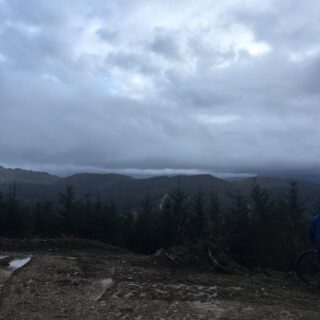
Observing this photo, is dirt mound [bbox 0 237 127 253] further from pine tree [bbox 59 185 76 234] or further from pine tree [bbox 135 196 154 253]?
pine tree [bbox 59 185 76 234]

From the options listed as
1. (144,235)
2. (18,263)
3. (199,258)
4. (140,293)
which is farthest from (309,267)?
(144,235)

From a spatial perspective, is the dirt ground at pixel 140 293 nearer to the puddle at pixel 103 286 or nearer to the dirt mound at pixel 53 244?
the puddle at pixel 103 286

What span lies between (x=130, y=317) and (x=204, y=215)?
50.1 metres

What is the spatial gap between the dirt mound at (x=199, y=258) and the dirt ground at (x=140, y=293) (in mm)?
465

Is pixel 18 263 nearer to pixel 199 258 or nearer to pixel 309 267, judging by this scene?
pixel 199 258

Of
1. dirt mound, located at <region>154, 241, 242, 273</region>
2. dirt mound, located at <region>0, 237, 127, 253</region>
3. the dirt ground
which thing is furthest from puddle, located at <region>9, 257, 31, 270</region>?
dirt mound, located at <region>154, 241, 242, 273</region>

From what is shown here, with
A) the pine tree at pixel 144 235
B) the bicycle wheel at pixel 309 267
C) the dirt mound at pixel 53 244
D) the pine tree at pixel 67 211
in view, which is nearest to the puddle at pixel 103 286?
the bicycle wheel at pixel 309 267

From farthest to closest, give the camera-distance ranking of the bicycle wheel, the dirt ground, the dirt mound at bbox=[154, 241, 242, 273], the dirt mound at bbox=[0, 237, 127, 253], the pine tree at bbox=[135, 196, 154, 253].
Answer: the pine tree at bbox=[135, 196, 154, 253] < the dirt mound at bbox=[0, 237, 127, 253] < the dirt mound at bbox=[154, 241, 242, 273] < the bicycle wheel < the dirt ground

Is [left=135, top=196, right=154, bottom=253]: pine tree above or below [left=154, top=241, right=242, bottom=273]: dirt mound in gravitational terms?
below

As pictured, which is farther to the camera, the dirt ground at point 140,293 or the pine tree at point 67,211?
the pine tree at point 67,211

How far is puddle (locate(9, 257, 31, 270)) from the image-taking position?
12.4 meters

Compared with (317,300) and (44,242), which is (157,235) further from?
(317,300)

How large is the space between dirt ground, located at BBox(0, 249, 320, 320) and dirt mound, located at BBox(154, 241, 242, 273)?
465 millimetres

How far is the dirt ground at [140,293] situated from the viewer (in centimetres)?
829
